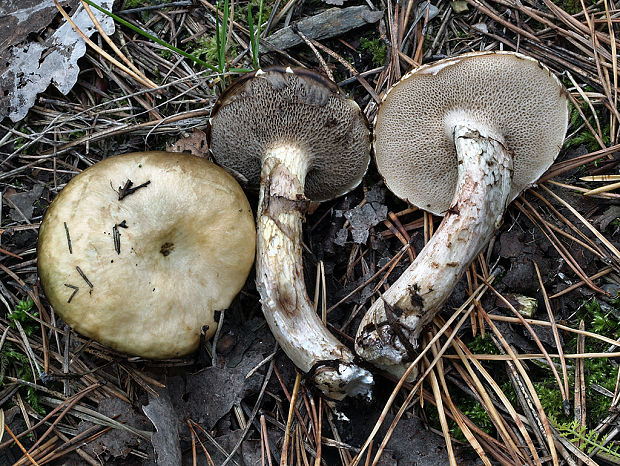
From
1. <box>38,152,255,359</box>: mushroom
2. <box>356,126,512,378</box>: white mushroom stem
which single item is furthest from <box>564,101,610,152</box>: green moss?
<box>38,152,255,359</box>: mushroom

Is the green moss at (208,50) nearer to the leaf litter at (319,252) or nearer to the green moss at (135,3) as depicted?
the leaf litter at (319,252)

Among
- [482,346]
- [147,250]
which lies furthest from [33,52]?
[482,346]

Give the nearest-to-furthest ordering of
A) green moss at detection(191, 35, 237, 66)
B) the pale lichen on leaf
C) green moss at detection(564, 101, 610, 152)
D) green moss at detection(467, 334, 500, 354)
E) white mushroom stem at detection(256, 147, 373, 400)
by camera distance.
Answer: white mushroom stem at detection(256, 147, 373, 400), green moss at detection(467, 334, 500, 354), green moss at detection(564, 101, 610, 152), the pale lichen on leaf, green moss at detection(191, 35, 237, 66)

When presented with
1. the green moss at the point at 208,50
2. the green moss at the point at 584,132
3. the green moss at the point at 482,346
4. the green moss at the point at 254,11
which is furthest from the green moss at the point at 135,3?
the green moss at the point at 482,346

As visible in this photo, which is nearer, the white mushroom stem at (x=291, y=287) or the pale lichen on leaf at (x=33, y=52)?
the white mushroom stem at (x=291, y=287)

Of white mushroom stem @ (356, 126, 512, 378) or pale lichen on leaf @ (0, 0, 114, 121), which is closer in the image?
white mushroom stem @ (356, 126, 512, 378)

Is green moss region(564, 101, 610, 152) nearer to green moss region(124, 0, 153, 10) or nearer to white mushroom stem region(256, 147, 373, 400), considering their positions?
white mushroom stem region(256, 147, 373, 400)

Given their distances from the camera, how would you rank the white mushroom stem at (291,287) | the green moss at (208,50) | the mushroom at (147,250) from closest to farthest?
1. the mushroom at (147,250)
2. the white mushroom stem at (291,287)
3. the green moss at (208,50)

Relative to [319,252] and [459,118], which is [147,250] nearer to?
[319,252]
